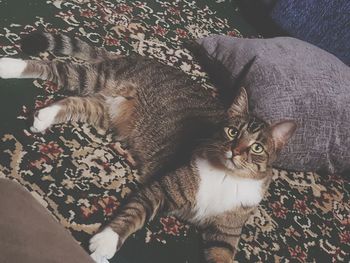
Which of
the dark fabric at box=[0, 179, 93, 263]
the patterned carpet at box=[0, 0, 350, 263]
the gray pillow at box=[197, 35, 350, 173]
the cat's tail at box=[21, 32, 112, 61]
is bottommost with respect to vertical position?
the patterned carpet at box=[0, 0, 350, 263]

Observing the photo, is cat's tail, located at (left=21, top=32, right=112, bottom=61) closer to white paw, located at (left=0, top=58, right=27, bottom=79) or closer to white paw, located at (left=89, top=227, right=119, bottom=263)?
white paw, located at (left=0, top=58, right=27, bottom=79)

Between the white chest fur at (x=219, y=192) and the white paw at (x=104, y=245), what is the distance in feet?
1.02

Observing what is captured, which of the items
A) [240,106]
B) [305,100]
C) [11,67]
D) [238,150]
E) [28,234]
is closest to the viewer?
[28,234]

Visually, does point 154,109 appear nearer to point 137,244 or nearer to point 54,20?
point 137,244

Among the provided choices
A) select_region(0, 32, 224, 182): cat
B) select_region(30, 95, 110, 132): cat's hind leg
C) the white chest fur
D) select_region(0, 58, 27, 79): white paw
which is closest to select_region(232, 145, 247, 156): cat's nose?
the white chest fur

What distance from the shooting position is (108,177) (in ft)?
4.69

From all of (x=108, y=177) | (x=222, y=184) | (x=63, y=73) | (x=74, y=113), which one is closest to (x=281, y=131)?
(x=222, y=184)

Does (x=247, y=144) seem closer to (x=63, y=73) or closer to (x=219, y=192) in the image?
(x=219, y=192)

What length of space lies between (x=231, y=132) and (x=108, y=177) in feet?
1.45

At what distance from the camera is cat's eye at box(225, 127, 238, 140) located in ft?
4.37

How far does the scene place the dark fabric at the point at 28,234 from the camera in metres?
0.63

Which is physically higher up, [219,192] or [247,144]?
[247,144]

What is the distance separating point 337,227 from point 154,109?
0.88 m

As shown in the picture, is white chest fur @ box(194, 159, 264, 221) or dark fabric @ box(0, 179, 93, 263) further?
white chest fur @ box(194, 159, 264, 221)
